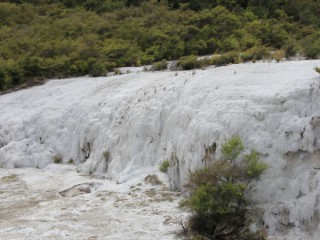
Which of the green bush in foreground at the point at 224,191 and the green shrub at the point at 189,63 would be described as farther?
the green shrub at the point at 189,63

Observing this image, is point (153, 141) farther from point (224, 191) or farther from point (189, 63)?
point (189, 63)

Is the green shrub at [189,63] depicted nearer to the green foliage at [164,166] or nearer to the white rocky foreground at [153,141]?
the white rocky foreground at [153,141]

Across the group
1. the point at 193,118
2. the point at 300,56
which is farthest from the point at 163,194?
the point at 300,56

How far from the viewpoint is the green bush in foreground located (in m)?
9.78

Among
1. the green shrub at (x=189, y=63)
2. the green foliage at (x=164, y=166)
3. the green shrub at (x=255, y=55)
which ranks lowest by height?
the green foliage at (x=164, y=166)

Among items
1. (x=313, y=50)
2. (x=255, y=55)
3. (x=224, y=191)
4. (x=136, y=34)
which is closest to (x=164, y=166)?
(x=224, y=191)

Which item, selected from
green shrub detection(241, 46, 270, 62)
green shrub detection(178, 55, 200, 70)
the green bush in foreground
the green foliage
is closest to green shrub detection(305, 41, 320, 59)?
green shrub detection(241, 46, 270, 62)

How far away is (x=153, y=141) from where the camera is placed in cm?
1472

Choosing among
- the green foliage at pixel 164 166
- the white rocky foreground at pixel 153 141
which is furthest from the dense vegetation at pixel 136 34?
the green foliage at pixel 164 166

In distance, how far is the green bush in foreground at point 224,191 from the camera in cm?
978

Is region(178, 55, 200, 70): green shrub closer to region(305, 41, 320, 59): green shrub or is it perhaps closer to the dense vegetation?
the dense vegetation

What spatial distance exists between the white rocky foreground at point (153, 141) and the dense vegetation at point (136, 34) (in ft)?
13.1

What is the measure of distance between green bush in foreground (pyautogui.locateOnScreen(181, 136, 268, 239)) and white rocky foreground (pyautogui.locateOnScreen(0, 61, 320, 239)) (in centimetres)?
52

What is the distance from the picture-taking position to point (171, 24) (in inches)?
1143
